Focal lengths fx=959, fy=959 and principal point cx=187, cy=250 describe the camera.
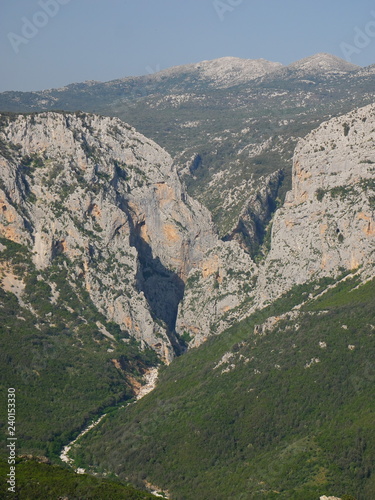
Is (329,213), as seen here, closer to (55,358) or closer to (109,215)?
(109,215)

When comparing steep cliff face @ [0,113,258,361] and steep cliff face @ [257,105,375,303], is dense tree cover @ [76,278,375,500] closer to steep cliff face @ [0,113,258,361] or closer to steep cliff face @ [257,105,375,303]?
steep cliff face @ [257,105,375,303]

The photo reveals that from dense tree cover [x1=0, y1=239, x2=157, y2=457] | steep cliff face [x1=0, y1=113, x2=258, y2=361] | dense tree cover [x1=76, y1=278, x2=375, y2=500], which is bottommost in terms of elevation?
dense tree cover [x1=76, y1=278, x2=375, y2=500]

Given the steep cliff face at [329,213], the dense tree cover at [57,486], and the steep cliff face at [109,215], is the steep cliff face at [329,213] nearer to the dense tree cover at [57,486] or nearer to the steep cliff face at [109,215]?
the steep cliff face at [109,215]

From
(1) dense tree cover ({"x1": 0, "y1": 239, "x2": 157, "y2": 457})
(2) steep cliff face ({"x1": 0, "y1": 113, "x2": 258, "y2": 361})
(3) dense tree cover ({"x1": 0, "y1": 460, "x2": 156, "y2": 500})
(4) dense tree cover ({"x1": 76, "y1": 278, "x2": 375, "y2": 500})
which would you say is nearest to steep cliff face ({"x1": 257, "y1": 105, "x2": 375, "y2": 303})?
(4) dense tree cover ({"x1": 76, "y1": 278, "x2": 375, "y2": 500})

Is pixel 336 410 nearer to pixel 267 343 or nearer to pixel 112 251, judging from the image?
pixel 267 343

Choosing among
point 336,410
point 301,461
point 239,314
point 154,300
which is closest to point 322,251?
point 239,314

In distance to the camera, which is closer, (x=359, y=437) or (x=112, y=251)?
(x=359, y=437)
